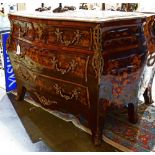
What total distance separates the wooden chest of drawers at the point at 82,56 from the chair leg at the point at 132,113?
33 cm

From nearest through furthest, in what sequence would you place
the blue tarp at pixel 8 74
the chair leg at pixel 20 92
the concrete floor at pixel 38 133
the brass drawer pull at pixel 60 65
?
the brass drawer pull at pixel 60 65, the concrete floor at pixel 38 133, the chair leg at pixel 20 92, the blue tarp at pixel 8 74

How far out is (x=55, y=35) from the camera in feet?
6.47

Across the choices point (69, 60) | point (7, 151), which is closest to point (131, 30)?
point (69, 60)

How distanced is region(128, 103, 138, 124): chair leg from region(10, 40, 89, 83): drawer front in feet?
2.08

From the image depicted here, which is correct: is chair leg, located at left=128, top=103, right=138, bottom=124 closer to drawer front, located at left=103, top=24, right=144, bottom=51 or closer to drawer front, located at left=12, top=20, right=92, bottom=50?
drawer front, located at left=103, top=24, right=144, bottom=51

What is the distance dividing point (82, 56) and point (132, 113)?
826mm

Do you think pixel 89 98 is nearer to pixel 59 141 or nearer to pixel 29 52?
pixel 59 141

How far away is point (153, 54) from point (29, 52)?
1.11 m

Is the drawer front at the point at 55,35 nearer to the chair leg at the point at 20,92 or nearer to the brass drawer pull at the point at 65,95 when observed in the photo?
the brass drawer pull at the point at 65,95

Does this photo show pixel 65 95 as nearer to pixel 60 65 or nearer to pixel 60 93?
pixel 60 93

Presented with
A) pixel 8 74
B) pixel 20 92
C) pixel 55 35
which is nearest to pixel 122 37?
pixel 55 35

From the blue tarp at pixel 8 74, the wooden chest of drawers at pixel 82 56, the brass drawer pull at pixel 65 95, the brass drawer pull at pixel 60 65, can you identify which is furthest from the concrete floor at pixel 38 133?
the brass drawer pull at pixel 60 65

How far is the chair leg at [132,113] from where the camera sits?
7.39 feet

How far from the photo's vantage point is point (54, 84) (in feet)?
6.93
